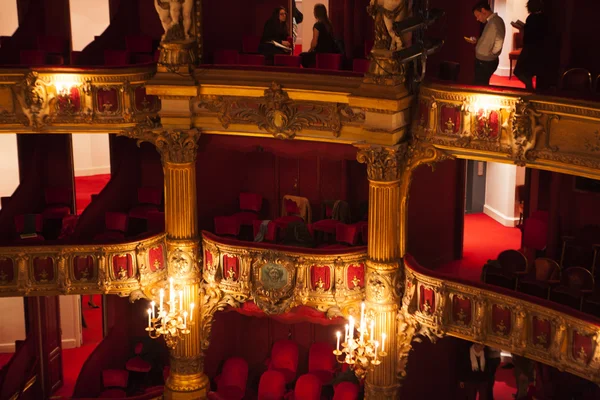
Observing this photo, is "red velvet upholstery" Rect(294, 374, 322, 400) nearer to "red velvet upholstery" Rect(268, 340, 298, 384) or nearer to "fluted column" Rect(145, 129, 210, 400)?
"red velvet upholstery" Rect(268, 340, 298, 384)

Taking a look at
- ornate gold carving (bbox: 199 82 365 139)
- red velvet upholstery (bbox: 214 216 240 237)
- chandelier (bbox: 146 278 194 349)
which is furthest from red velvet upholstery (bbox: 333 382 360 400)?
ornate gold carving (bbox: 199 82 365 139)

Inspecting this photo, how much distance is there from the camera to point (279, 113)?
16.9m

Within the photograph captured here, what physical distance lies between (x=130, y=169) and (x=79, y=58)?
6.92ft

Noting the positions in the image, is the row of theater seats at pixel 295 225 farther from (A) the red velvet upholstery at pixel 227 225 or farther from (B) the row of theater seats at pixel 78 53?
(B) the row of theater seats at pixel 78 53

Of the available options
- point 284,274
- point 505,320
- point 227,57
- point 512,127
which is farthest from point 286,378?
point 512,127

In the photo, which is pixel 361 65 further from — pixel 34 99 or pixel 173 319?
pixel 34 99

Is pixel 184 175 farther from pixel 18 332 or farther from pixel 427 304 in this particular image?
pixel 18 332

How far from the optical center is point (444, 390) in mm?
18453

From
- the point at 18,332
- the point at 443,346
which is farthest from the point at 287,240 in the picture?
the point at 18,332

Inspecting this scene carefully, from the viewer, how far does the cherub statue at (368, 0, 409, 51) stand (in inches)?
612

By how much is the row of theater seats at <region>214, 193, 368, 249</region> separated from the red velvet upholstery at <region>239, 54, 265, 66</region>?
2455 millimetres

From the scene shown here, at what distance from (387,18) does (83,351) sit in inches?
392

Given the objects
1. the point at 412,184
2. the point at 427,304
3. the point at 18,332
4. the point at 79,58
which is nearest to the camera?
the point at 427,304

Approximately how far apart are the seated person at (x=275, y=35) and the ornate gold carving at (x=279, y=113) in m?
0.99
